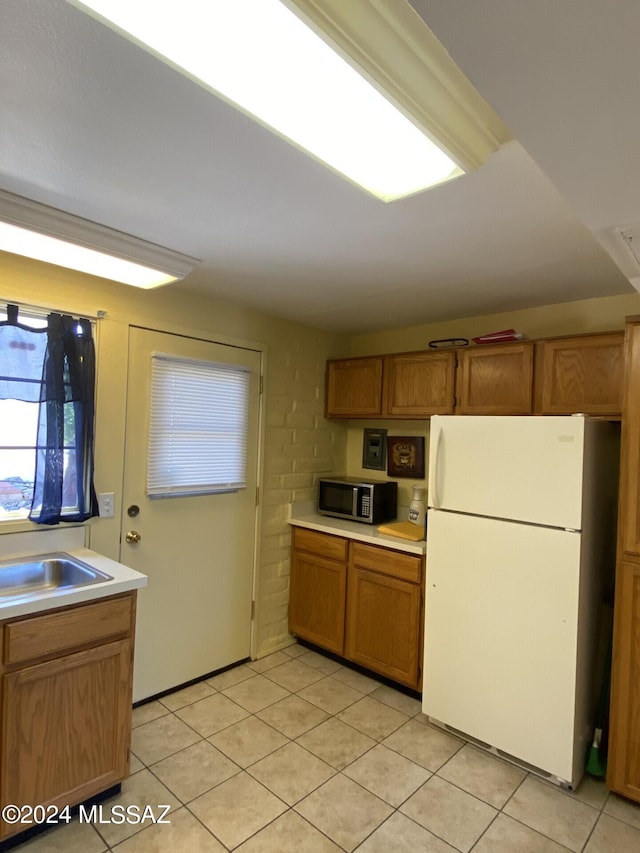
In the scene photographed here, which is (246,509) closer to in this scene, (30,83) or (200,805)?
(200,805)

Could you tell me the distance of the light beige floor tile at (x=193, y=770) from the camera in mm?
2031

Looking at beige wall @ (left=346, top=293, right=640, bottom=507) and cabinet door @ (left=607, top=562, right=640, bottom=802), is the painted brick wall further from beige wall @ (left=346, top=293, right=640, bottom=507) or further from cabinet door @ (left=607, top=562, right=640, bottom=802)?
cabinet door @ (left=607, top=562, right=640, bottom=802)

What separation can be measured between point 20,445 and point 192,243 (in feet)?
3.85

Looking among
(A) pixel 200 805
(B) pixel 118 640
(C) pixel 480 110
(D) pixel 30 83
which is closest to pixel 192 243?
(D) pixel 30 83

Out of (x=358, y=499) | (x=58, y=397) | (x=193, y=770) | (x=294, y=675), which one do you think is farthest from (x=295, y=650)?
(x=58, y=397)

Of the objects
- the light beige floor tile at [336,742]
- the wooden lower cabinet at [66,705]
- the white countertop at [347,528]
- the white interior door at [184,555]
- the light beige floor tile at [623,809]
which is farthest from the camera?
the white countertop at [347,528]

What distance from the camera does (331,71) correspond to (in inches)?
40.8

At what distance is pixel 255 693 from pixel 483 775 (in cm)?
126

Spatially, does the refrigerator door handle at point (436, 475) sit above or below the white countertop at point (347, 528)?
above

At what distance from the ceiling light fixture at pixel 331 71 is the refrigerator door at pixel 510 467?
128 cm

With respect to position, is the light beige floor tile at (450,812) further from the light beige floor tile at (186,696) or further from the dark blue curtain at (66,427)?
the dark blue curtain at (66,427)

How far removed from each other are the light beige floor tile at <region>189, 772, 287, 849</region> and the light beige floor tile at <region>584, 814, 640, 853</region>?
119 cm

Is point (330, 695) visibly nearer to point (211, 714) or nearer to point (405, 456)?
point (211, 714)

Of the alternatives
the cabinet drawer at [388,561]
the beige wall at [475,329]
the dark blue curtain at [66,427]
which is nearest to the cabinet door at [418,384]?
the beige wall at [475,329]
